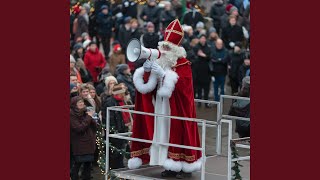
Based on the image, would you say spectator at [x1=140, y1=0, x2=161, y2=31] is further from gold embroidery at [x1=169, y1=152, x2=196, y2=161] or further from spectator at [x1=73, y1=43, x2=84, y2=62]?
gold embroidery at [x1=169, y1=152, x2=196, y2=161]

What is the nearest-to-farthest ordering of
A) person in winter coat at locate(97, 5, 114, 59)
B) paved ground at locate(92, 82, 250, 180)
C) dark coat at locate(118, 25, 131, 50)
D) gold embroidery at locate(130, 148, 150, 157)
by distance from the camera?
1. gold embroidery at locate(130, 148, 150, 157)
2. paved ground at locate(92, 82, 250, 180)
3. dark coat at locate(118, 25, 131, 50)
4. person in winter coat at locate(97, 5, 114, 59)

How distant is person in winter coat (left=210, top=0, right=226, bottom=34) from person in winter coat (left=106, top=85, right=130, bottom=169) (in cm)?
1341

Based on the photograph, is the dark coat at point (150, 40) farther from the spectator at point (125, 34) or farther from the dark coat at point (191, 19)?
the dark coat at point (191, 19)

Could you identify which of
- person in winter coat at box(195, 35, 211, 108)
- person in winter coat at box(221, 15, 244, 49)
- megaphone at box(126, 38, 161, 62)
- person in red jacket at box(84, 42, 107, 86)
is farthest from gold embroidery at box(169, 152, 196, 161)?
person in winter coat at box(221, 15, 244, 49)

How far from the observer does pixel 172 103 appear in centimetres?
1388

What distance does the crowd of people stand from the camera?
16516 millimetres

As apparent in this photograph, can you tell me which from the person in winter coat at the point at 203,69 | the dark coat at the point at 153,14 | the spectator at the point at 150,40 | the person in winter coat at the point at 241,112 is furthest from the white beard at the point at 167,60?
the dark coat at the point at 153,14

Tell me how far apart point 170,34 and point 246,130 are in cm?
323

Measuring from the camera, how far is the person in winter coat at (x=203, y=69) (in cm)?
2377

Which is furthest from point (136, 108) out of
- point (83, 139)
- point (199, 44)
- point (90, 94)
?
point (199, 44)

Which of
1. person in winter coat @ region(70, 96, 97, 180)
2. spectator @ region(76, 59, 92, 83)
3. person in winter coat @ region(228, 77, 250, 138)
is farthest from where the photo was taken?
spectator @ region(76, 59, 92, 83)

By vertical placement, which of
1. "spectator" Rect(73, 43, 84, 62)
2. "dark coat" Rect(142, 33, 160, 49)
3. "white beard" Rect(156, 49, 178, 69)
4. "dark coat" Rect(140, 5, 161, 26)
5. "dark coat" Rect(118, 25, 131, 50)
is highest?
"dark coat" Rect(140, 5, 161, 26)

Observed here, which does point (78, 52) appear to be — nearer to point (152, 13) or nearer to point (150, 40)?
point (150, 40)

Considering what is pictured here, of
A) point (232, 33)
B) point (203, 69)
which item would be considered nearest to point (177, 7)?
point (232, 33)
